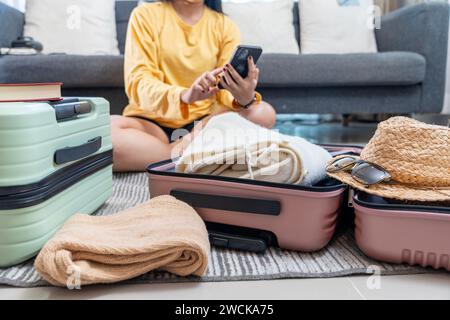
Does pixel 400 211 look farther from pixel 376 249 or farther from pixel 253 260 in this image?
pixel 253 260

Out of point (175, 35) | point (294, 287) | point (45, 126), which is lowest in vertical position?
point (294, 287)

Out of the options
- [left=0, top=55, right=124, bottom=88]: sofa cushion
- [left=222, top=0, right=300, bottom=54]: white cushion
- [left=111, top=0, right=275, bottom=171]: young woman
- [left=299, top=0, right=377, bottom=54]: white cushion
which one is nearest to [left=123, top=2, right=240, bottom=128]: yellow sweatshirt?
[left=111, top=0, right=275, bottom=171]: young woman

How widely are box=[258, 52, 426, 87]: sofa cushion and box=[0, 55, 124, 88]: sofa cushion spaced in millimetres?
599

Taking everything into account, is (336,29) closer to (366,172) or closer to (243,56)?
(243,56)

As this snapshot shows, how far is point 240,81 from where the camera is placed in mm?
973

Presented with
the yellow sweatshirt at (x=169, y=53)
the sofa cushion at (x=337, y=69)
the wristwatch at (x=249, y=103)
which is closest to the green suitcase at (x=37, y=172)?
the yellow sweatshirt at (x=169, y=53)

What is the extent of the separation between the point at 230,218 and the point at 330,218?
0.48 feet

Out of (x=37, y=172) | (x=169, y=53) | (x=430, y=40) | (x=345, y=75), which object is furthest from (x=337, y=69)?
(x=37, y=172)

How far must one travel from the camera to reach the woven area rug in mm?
489

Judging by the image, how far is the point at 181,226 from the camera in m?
0.51

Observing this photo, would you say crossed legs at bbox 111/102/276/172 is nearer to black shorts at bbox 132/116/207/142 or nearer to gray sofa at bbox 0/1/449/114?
black shorts at bbox 132/116/207/142

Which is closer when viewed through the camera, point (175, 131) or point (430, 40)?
point (175, 131)

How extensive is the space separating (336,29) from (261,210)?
1665 millimetres

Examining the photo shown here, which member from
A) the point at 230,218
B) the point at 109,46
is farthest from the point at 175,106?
the point at 109,46
